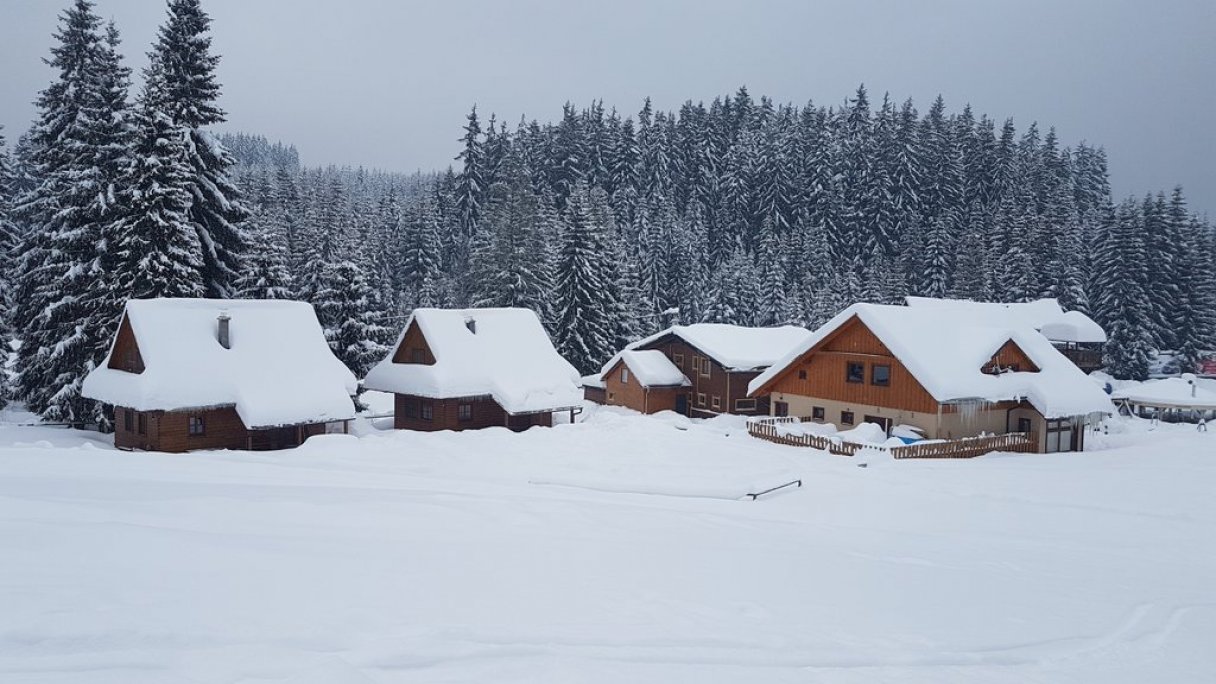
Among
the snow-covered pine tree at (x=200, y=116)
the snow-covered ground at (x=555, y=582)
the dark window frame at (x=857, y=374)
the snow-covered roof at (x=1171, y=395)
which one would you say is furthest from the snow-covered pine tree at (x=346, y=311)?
the snow-covered roof at (x=1171, y=395)

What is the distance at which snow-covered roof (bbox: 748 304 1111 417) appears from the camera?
107 ft

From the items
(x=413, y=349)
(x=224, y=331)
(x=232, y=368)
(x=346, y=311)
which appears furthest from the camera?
(x=346, y=311)

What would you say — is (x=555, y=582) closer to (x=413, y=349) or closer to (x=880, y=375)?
(x=880, y=375)

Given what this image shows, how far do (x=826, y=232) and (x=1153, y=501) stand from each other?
85.4m

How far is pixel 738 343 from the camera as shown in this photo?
49.7m

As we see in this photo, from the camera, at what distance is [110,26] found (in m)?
32.2

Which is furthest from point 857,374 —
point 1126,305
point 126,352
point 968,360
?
point 1126,305

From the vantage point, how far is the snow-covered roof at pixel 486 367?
3600 cm

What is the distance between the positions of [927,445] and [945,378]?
400cm

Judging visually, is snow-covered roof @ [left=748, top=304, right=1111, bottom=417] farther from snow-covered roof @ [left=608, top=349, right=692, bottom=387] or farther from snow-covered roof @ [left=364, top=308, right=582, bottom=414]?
snow-covered roof @ [left=608, top=349, right=692, bottom=387]

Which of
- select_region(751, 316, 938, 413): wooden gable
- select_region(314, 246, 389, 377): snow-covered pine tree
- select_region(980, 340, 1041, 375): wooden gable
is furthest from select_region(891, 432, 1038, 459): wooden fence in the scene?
select_region(314, 246, 389, 377): snow-covered pine tree

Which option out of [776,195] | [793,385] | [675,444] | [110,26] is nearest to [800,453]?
[675,444]

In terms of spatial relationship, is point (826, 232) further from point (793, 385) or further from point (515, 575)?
point (515, 575)

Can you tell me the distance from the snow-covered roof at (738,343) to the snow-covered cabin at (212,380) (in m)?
23.8
